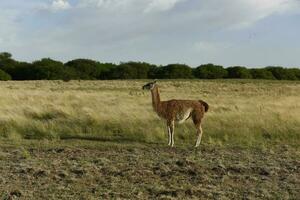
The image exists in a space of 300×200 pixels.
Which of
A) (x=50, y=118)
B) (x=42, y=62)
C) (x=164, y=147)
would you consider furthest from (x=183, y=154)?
(x=42, y=62)

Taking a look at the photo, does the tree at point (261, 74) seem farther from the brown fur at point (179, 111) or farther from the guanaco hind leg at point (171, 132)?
the guanaco hind leg at point (171, 132)

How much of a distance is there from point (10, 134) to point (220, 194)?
8833mm

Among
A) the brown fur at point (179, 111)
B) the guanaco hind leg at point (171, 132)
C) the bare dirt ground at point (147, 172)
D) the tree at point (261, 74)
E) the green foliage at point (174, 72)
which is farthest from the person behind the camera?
the tree at point (261, 74)

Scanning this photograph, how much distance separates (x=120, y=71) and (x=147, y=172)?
72.0 meters

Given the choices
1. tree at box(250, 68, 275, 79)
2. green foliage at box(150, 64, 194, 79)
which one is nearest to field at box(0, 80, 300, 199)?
green foliage at box(150, 64, 194, 79)

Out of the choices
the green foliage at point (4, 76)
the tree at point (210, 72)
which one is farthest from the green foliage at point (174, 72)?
the green foliage at point (4, 76)

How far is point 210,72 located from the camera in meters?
83.8

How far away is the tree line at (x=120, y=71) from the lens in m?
77.4

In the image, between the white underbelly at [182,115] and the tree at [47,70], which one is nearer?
the white underbelly at [182,115]

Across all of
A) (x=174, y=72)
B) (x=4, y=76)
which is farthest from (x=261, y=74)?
(x=4, y=76)

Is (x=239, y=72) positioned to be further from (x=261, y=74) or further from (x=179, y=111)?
(x=179, y=111)

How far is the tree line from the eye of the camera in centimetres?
7738

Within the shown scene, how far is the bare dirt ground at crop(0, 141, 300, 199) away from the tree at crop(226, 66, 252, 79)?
69473 millimetres

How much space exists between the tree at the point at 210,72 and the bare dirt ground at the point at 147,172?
69.4 m
